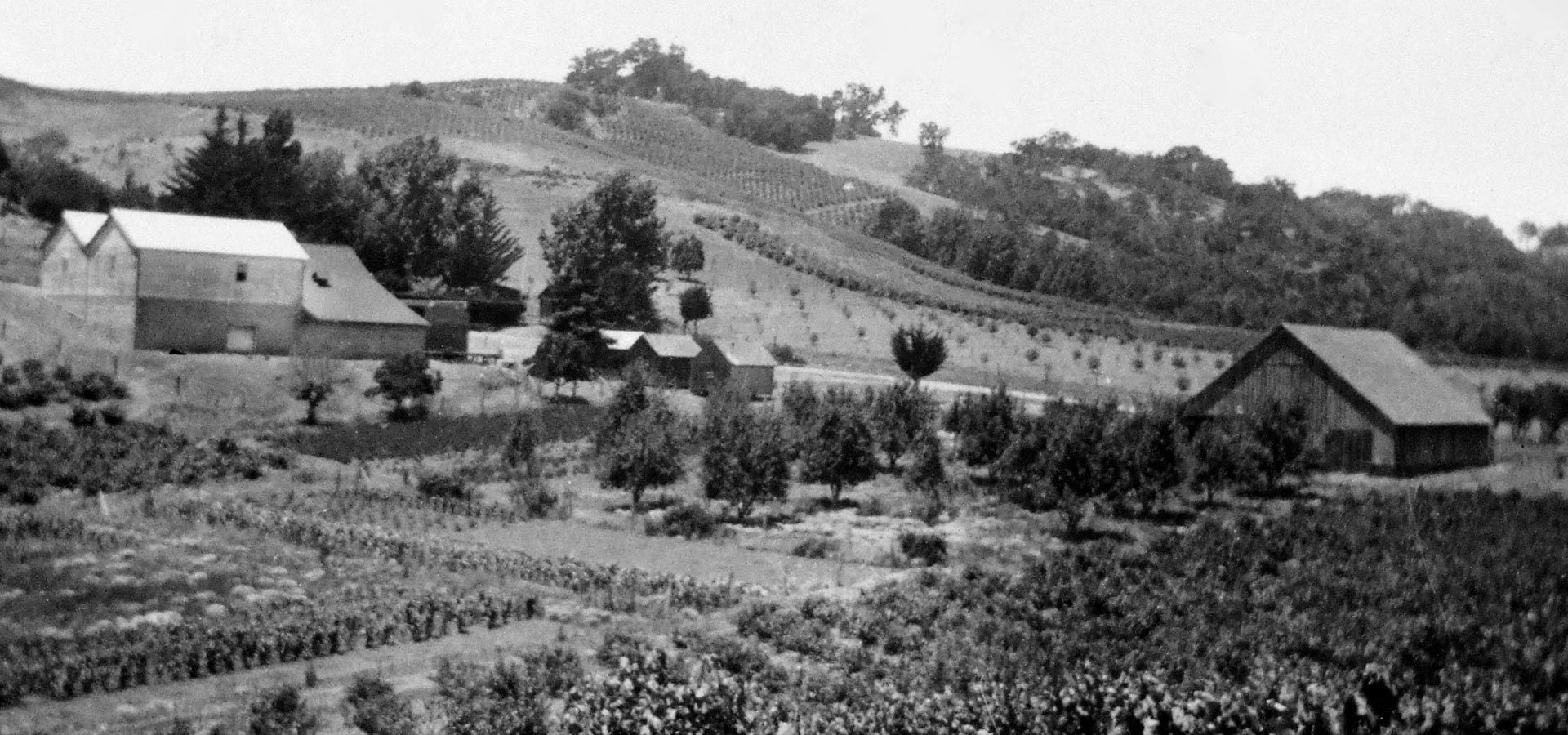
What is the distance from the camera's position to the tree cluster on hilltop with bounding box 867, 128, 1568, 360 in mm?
66688

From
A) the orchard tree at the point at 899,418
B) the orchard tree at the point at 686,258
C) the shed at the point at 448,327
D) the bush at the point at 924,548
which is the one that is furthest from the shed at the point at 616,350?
the bush at the point at 924,548

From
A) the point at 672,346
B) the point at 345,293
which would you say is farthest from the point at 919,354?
the point at 345,293

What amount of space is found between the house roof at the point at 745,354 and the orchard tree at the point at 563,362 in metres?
5.37

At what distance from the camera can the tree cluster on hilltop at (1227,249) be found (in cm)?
6669

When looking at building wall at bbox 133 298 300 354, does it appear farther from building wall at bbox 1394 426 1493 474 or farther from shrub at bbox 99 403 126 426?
A: building wall at bbox 1394 426 1493 474

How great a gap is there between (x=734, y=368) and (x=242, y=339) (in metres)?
18.1

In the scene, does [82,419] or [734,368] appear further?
[734,368]

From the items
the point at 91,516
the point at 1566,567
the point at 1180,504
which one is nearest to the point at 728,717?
the point at 1566,567

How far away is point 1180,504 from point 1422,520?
27.2 feet

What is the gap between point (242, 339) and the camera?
183 ft

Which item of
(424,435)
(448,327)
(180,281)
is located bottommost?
(424,435)

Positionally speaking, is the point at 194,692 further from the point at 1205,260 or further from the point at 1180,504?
the point at 1205,260

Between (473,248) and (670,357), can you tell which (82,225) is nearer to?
(670,357)

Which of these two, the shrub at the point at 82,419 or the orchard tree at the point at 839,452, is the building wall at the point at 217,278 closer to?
the shrub at the point at 82,419
